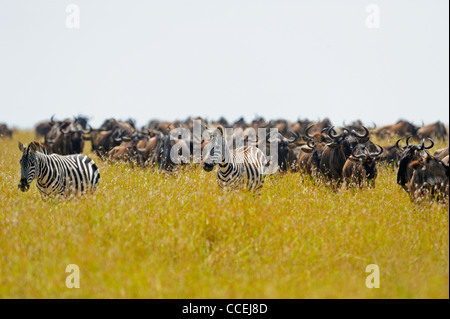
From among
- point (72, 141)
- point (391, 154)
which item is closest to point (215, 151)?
point (391, 154)

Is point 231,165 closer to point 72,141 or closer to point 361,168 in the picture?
point 361,168

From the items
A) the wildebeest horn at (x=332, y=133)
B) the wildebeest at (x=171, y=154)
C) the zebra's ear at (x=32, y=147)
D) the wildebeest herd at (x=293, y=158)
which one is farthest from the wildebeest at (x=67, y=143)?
the zebra's ear at (x=32, y=147)

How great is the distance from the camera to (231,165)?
8.88 meters

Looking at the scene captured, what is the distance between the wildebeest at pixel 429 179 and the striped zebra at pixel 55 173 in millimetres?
5410

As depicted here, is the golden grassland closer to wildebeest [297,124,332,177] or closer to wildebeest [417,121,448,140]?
wildebeest [297,124,332,177]

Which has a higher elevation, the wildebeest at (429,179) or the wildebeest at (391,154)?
the wildebeest at (391,154)

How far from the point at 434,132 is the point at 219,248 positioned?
75.8 feet

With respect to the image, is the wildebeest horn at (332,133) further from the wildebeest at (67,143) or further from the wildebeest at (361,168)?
the wildebeest at (67,143)

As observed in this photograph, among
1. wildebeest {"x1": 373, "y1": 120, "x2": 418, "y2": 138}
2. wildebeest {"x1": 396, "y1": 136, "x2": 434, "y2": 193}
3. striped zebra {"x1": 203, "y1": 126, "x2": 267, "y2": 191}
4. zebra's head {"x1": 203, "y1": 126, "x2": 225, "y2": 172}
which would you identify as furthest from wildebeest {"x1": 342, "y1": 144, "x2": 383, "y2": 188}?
wildebeest {"x1": 373, "y1": 120, "x2": 418, "y2": 138}

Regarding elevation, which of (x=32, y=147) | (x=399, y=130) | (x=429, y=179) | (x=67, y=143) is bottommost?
(x=429, y=179)

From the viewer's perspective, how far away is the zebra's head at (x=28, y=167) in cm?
767

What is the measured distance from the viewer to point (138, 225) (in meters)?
6.57
